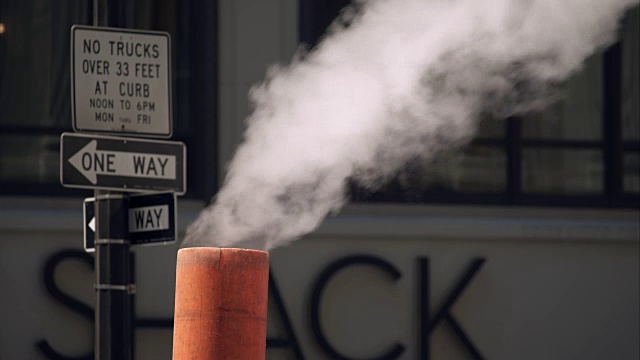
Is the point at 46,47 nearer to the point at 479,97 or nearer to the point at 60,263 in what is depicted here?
the point at 60,263

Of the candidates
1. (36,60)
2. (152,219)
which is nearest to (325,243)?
(36,60)

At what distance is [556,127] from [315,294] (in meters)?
2.90

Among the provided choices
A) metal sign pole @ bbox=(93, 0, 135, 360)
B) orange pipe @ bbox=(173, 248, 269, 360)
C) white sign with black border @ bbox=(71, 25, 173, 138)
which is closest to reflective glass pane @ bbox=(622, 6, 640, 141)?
white sign with black border @ bbox=(71, 25, 173, 138)

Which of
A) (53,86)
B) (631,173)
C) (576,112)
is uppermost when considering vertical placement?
(53,86)

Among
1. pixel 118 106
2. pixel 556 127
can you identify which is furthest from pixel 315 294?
pixel 118 106

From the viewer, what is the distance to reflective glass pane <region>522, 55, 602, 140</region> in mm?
12344

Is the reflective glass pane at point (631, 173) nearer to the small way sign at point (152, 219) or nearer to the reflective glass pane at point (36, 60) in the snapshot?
the reflective glass pane at point (36, 60)

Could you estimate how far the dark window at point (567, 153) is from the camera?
12.0 m

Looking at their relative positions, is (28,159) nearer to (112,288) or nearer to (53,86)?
(53,86)

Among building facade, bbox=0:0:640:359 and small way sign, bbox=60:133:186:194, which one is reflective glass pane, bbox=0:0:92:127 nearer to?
building facade, bbox=0:0:640:359

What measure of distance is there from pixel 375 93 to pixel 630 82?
13.4ft

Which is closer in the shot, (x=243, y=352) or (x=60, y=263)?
(x=243, y=352)

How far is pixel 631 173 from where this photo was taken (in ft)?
40.8

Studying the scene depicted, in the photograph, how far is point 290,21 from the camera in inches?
453
